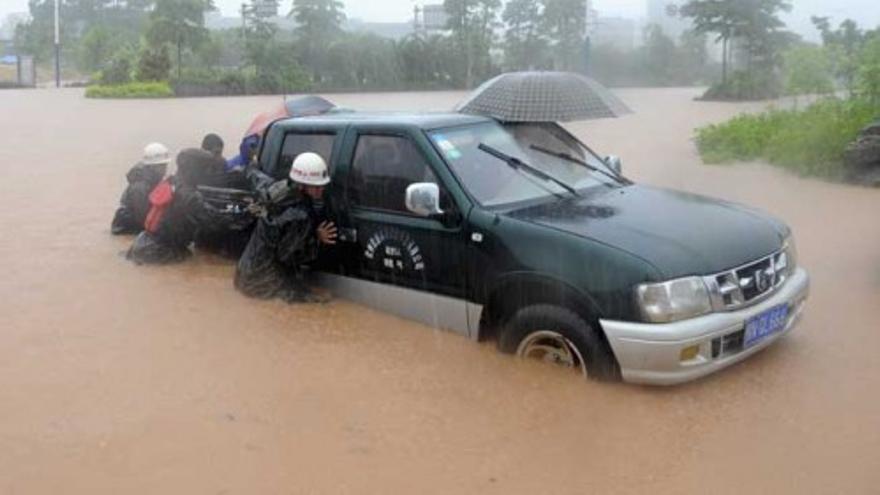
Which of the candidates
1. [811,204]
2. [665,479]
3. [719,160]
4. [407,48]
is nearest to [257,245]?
[665,479]

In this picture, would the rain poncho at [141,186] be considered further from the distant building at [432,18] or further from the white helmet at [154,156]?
the distant building at [432,18]

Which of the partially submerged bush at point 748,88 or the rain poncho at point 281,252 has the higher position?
the partially submerged bush at point 748,88

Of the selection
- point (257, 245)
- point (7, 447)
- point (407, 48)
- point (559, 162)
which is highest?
point (407, 48)

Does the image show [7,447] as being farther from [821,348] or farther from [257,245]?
[821,348]

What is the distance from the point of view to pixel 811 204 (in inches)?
429

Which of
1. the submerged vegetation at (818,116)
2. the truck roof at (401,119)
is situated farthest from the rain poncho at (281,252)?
the submerged vegetation at (818,116)

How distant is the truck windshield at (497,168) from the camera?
5.41 metres

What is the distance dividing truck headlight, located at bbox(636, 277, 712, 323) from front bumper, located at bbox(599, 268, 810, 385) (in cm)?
4

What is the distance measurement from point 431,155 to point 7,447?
267 centimetres

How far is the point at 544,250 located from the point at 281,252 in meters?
2.05

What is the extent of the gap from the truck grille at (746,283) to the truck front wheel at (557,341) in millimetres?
607

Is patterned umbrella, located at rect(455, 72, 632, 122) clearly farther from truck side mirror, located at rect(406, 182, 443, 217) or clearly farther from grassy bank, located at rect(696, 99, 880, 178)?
grassy bank, located at rect(696, 99, 880, 178)

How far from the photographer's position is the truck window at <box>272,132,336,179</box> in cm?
614

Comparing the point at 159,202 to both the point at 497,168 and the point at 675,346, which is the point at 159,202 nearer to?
the point at 497,168
